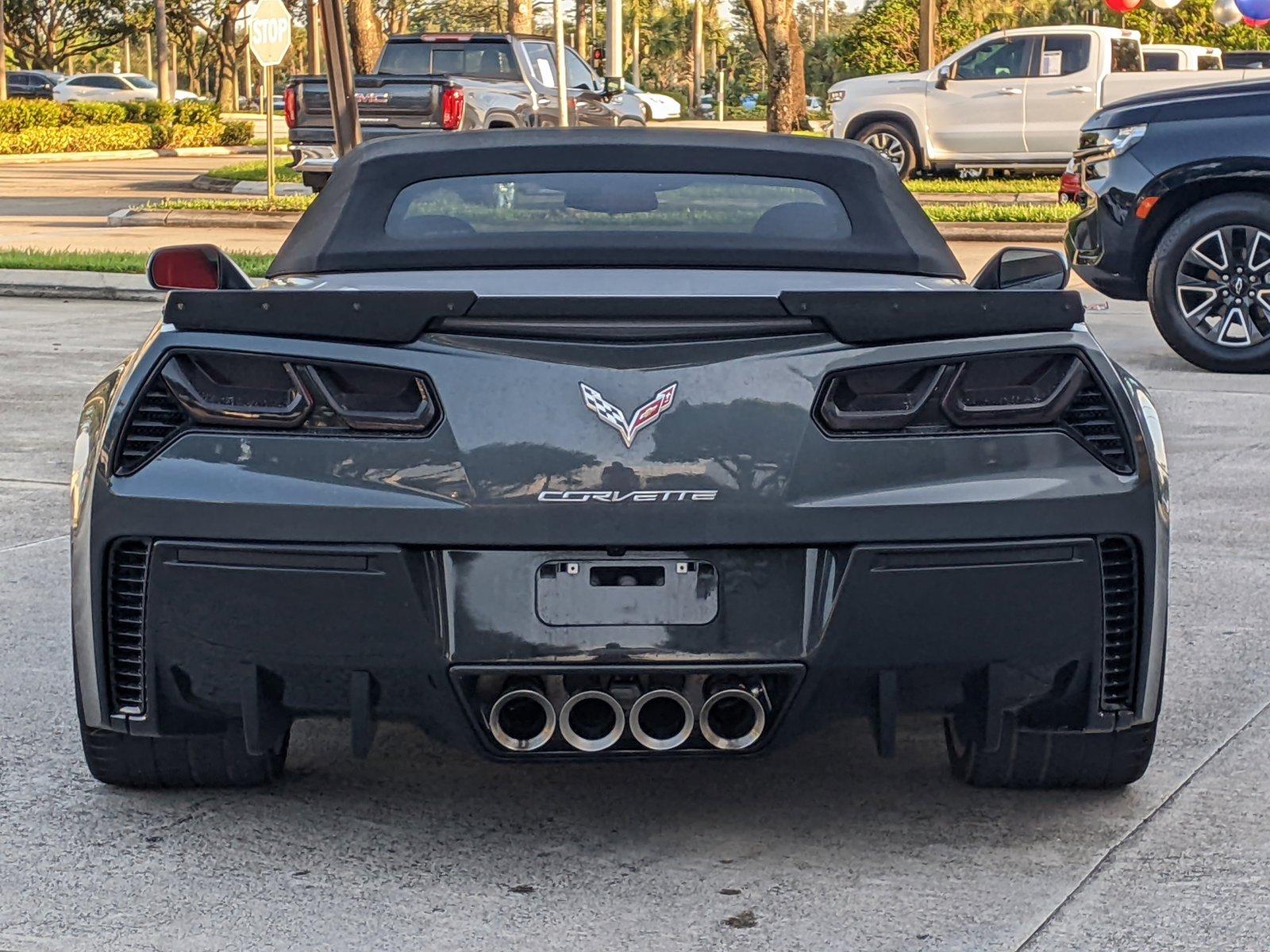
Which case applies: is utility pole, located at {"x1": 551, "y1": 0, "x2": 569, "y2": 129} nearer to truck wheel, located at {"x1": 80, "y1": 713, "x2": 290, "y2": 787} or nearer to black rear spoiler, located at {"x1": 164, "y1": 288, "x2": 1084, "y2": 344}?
truck wheel, located at {"x1": 80, "y1": 713, "x2": 290, "y2": 787}

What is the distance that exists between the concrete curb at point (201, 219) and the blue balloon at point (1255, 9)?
12044 millimetres

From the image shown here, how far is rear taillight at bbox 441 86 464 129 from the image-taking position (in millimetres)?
22812

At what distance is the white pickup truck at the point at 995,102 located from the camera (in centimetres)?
2600

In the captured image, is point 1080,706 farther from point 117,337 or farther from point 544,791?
point 117,337

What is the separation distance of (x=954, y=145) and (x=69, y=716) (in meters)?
22.9

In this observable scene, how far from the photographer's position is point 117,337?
12703mm

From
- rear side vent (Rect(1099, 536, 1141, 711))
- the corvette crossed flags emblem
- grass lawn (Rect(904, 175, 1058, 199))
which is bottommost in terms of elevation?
grass lawn (Rect(904, 175, 1058, 199))

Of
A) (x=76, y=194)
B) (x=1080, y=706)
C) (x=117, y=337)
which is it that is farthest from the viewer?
(x=76, y=194)

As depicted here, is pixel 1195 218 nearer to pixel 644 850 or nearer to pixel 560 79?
pixel 644 850

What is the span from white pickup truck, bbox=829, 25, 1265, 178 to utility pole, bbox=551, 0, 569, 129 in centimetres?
367

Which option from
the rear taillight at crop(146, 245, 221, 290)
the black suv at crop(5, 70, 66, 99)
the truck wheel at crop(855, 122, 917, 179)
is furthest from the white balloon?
the black suv at crop(5, 70, 66, 99)

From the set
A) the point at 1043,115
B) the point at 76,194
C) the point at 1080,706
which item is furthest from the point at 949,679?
the point at 76,194

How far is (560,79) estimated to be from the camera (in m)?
24.9

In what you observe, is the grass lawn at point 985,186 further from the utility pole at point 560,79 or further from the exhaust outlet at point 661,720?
the exhaust outlet at point 661,720
